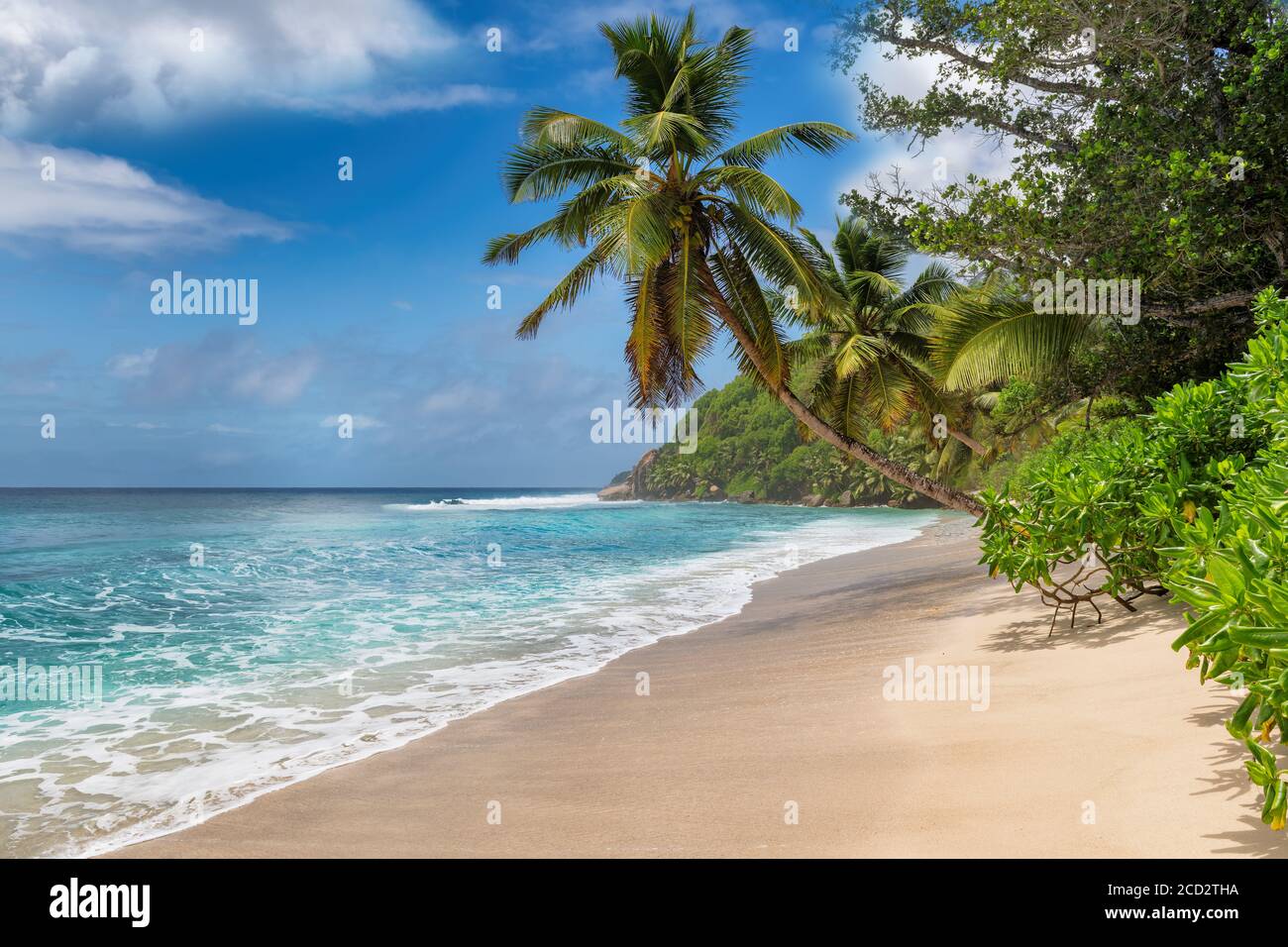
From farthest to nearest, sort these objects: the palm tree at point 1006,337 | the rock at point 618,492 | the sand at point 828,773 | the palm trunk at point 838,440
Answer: the rock at point 618,492, the palm trunk at point 838,440, the palm tree at point 1006,337, the sand at point 828,773

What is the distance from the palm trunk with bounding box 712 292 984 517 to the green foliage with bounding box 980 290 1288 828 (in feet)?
21.2

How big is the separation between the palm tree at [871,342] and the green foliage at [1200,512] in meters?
10.9

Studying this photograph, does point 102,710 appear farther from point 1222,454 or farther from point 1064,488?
point 1222,454

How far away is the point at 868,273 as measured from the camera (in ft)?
67.2

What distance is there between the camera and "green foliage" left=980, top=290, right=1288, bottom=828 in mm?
2639

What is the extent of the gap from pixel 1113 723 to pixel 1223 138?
7.91m

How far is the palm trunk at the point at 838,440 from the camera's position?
13.4 m

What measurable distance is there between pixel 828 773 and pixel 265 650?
8869mm

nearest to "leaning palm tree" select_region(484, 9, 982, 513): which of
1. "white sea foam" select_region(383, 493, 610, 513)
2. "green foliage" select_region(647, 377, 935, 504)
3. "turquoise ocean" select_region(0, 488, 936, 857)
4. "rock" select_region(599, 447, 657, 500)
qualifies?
"turquoise ocean" select_region(0, 488, 936, 857)

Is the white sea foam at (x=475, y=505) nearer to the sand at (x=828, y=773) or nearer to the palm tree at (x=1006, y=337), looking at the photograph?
the palm tree at (x=1006, y=337)

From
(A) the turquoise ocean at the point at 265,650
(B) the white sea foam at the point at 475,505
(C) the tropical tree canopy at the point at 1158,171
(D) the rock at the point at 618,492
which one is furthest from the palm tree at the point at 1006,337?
(D) the rock at the point at 618,492

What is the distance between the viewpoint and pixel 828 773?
4.57m

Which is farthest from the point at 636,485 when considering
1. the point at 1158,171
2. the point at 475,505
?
the point at 1158,171
